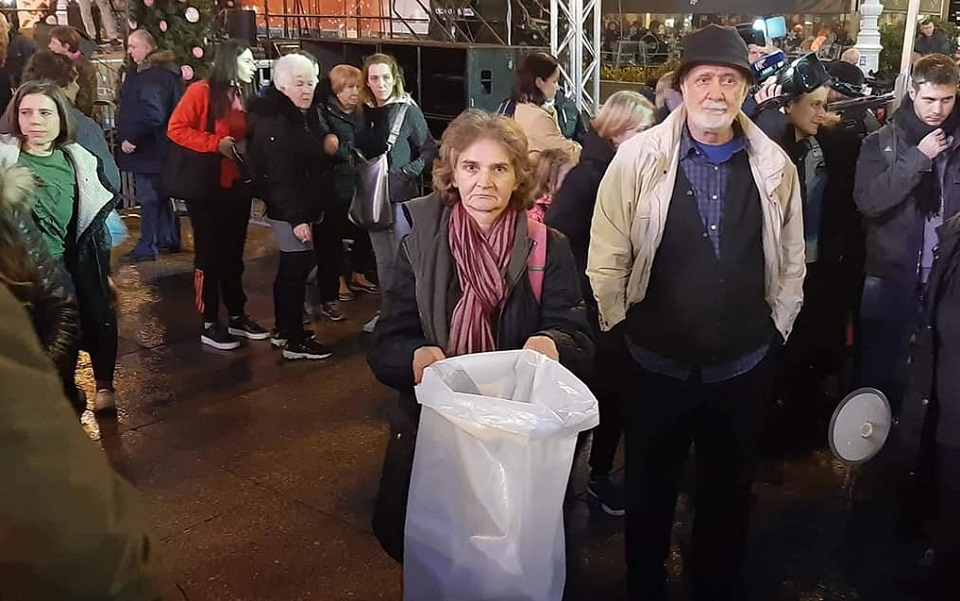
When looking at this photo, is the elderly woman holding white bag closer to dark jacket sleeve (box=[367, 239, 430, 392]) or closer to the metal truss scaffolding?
dark jacket sleeve (box=[367, 239, 430, 392])

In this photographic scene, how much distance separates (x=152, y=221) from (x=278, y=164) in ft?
10.3

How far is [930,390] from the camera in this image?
2969mm

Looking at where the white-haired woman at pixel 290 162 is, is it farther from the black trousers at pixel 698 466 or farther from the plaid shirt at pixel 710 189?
the plaid shirt at pixel 710 189

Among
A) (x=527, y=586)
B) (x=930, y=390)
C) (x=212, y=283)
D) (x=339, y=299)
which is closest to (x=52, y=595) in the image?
(x=527, y=586)

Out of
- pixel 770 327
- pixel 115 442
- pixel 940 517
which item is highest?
pixel 770 327

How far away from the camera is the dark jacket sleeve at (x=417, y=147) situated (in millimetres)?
5492

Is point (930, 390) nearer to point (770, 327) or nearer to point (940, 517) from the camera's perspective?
point (940, 517)

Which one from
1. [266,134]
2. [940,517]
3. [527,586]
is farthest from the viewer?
[266,134]

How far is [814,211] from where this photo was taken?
154 inches

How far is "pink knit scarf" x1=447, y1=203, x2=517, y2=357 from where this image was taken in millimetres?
2389

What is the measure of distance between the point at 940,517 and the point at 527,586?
1.61 m

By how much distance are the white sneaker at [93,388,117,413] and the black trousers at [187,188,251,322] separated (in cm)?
103

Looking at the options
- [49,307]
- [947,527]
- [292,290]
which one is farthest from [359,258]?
[947,527]

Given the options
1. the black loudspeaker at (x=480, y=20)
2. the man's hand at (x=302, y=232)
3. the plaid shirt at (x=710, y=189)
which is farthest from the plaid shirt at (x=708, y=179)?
the black loudspeaker at (x=480, y=20)
